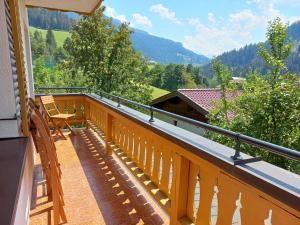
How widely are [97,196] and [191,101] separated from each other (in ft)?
36.0

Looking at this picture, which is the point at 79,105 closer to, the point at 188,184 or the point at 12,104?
the point at 12,104

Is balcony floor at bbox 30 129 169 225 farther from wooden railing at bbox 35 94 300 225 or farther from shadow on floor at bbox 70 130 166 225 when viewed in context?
wooden railing at bbox 35 94 300 225

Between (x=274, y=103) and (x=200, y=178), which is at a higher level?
(x=200, y=178)

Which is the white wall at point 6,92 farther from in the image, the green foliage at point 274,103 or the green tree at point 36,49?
the green tree at point 36,49

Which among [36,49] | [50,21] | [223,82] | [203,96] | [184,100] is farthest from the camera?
[50,21]

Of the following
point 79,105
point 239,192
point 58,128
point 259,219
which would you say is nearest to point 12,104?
point 239,192

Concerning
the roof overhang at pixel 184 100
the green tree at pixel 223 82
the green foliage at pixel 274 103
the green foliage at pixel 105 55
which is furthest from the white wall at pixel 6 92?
the green foliage at pixel 105 55

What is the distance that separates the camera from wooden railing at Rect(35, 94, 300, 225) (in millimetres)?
1118

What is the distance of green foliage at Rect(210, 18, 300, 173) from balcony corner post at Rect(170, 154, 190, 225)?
6.10m

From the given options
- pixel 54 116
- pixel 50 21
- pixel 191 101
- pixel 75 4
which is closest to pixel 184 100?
pixel 191 101

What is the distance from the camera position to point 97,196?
276cm

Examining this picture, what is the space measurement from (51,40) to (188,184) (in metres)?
51.2

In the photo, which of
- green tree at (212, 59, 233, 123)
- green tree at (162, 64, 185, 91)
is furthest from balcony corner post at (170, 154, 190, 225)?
green tree at (162, 64, 185, 91)

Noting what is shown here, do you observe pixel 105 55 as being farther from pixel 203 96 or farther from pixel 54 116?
pixel 54 116
